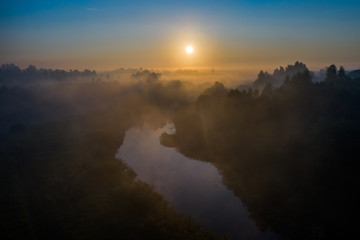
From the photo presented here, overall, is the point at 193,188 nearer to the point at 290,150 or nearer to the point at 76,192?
the point at 76,192

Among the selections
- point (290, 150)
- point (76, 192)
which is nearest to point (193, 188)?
point (76, 192)

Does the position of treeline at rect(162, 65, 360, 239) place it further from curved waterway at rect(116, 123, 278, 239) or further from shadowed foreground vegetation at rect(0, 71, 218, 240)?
shadowed foreground vegetation at rect(0, 71, 218, 240)

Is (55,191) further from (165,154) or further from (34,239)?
(165,154)

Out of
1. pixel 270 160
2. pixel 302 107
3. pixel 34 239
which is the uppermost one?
pixel 302 107

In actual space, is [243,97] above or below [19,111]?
above

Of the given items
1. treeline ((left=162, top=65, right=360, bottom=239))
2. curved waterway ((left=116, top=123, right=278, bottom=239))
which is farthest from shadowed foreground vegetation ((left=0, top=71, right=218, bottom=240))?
treeline ((left=162, top=65, right=360, bottom=239))

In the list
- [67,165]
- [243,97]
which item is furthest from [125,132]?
[243,97]

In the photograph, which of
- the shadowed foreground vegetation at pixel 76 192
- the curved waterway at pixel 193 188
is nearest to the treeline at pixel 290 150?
the curved waterway at pixel 193 188
